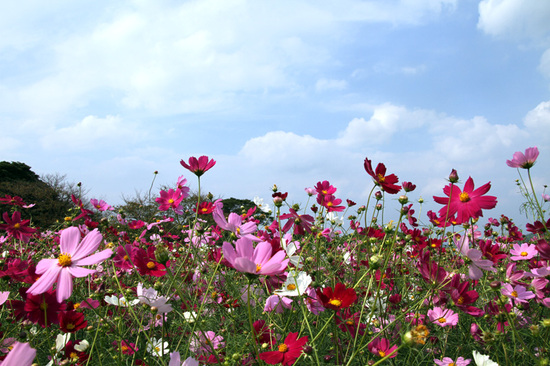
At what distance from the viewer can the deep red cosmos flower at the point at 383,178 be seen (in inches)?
44.8

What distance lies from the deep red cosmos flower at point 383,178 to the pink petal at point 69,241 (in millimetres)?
838

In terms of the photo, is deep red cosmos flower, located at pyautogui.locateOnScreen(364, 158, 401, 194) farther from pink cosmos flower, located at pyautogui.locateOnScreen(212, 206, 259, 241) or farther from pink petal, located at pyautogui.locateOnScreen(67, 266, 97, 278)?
pink petal, located at pyautogui.locateOnScreen(67, 266, 97, 278)

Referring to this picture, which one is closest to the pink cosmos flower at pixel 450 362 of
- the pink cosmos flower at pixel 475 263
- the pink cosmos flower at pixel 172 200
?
the pink cosmos flower at pixel 475 263

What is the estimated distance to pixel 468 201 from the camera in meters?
1.23

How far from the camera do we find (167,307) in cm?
104

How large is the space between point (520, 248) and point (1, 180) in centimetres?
1277

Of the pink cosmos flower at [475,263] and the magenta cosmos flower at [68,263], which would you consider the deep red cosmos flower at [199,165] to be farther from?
the pink cosmos flower at [475,263]

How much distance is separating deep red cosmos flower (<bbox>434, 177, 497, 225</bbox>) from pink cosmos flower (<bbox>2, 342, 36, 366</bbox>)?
111 centimetres

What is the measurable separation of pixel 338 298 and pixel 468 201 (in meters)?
0.63

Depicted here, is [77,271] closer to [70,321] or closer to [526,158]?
[70,321]

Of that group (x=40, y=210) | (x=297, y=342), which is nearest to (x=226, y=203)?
(x=40, y=210)

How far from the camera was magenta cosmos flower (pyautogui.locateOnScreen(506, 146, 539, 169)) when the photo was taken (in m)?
1.48

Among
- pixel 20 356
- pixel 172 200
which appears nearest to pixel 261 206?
pixel 172 200

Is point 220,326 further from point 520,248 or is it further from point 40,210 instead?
point 40,210
